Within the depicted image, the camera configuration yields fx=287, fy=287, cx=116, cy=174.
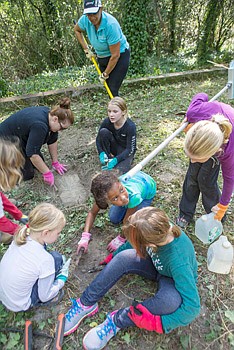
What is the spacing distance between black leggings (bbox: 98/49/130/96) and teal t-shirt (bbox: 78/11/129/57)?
0.07 metres

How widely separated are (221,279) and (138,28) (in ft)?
18.5

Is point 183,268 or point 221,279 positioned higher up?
point 183,268

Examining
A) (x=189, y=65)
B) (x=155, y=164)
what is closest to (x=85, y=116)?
(x=155, y=164)

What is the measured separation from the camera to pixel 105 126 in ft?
10.9

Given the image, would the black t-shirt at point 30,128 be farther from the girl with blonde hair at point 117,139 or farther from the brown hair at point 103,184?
the brown hair at point 103,184

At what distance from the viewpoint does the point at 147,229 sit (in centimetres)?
164

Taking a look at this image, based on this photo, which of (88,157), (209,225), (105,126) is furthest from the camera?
(88,157)

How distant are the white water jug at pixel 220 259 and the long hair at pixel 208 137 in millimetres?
740

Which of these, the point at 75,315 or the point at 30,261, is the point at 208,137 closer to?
the point at 30,261

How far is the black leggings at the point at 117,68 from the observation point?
3734mm

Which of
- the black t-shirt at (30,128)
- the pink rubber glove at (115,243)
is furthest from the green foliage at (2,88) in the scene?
the pink rubber glove at (115,243)

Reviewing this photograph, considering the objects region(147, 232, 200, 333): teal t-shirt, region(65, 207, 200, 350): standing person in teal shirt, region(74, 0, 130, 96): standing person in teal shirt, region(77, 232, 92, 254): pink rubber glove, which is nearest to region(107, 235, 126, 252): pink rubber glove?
region(77, 232, 92, 254): pink rubber glove

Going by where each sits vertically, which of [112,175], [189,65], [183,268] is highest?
[112,175]

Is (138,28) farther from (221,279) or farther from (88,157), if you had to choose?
(221,279)
